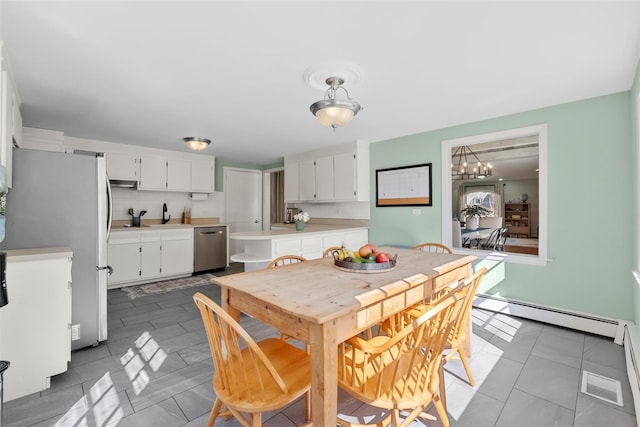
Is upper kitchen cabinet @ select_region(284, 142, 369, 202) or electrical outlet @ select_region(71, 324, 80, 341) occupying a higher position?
upper kitchen cabinet @ select_region(284, 142, 369, 202)

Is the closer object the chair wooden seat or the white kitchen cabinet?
the chair wooden seat

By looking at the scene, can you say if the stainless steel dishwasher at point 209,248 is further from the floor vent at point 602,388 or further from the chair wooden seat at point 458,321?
the floor vent at point 602,388

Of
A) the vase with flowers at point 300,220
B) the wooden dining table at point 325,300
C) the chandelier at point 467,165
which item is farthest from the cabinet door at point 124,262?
the chandelier at point 467,165

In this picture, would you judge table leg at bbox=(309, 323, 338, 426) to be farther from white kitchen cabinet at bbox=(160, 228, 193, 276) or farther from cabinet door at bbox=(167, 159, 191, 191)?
cabinet door at bbox=(167, 159, 191, 191)

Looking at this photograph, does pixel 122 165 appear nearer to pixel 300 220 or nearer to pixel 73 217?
pixel 73 217

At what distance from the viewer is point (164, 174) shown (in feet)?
16.2

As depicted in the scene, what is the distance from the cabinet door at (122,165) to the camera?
4.41 m

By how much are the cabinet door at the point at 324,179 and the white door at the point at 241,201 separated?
2.05m

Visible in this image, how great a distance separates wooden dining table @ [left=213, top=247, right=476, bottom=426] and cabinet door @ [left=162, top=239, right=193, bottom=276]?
134 inches

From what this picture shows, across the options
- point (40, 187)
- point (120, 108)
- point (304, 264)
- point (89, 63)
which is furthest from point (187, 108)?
point (304, 264)

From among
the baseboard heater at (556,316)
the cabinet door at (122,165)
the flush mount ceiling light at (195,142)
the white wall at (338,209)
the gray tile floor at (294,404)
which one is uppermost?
the flush mount ceiling light at (195,142)

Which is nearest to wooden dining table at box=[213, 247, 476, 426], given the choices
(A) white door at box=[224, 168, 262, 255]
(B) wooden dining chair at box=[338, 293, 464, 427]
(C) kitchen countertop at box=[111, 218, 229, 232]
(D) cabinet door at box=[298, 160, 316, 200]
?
(B) wooden dining chair at box=[338, 293, 464, 427]

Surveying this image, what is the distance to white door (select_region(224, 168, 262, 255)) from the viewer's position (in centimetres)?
604

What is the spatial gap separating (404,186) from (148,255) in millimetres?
4041
